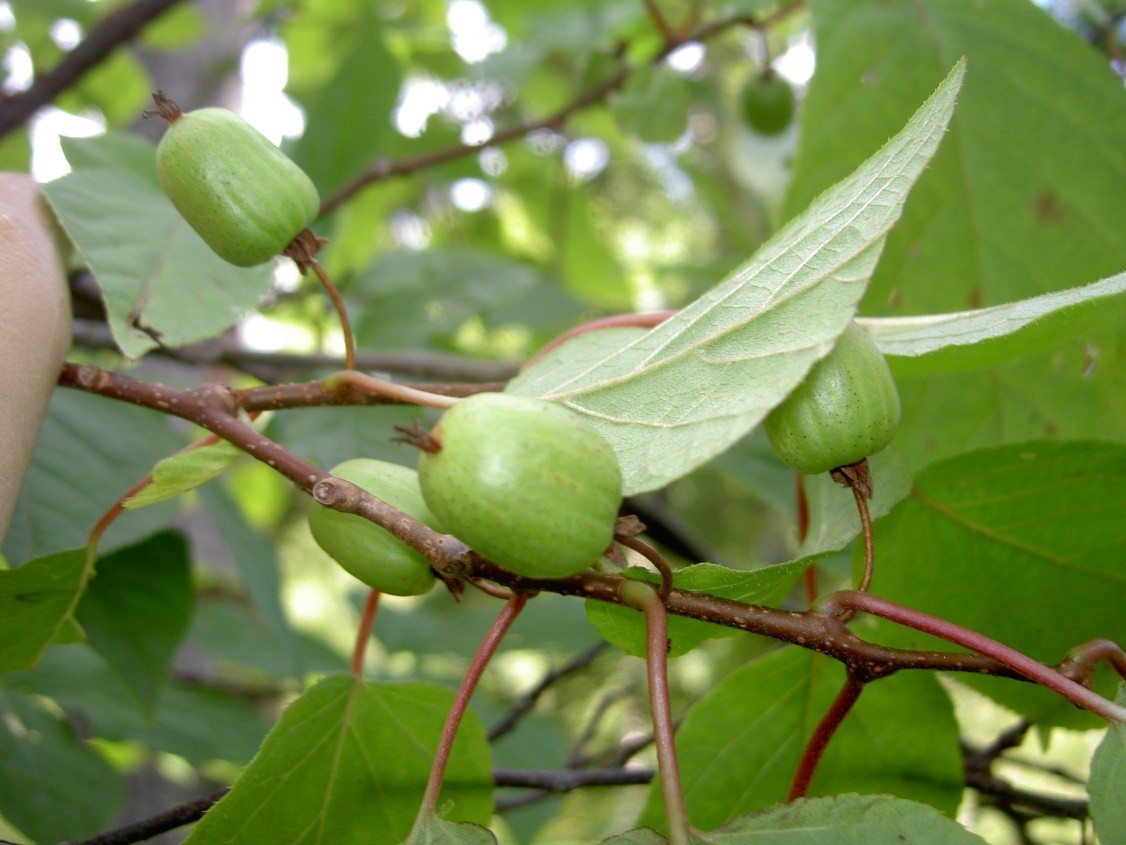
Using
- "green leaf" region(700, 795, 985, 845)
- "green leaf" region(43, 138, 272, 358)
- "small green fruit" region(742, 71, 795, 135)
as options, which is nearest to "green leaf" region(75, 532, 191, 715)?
"green leaf" region(43, 138, 272, 358)

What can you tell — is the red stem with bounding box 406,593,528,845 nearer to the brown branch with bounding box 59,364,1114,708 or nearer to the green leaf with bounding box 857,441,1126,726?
the brown branch with bounding box 59,364,1114,708

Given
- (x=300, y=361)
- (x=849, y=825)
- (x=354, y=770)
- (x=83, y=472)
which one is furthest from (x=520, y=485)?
(x=300, y=361)

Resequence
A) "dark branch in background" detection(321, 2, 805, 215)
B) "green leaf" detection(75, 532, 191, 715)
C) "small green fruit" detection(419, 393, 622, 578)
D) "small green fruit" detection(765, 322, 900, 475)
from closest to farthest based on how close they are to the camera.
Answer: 1. "small green fruit" detection(419, 393, 622, 578)
2. "small green fruit" detection(765, 322, 900, 475)
3. "green leaf" detection(75, 532, 191, 715)
4. "dark branch in background" detection(321, 2, 805, 215)

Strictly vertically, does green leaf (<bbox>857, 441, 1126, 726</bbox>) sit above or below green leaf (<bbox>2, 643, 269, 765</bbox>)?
above

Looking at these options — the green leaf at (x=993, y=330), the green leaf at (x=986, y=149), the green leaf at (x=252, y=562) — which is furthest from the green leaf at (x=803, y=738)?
the green leaf at (x=252, y=562)

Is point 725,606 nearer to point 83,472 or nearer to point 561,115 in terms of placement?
point 83,472

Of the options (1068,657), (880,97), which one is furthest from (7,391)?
(880,97)
